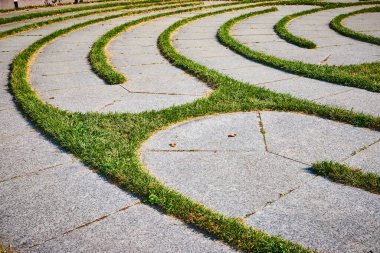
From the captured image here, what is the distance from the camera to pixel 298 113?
458 cm

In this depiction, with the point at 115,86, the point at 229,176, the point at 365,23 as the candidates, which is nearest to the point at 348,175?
the point at 229,176

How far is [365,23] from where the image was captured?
11.3 metres

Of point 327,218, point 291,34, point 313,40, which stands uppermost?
point 291,34

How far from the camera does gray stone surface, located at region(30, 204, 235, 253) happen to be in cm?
240

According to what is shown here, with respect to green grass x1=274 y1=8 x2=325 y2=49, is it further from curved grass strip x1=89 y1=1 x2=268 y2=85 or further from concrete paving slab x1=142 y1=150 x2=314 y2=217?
concrete paving slab x1=142 y1=150 x2=314 y2=217

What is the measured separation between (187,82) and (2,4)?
1175 centimetres

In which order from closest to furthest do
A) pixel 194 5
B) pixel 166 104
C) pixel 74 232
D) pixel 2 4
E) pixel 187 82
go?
pixel 74 232
pixel 166 104
pixel 187 82
pixel 2 4
pixel 194 5

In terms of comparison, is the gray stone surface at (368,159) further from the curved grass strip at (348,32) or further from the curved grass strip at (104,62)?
the curved grass strip at (348,32)

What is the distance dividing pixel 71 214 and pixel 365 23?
36.9 ft

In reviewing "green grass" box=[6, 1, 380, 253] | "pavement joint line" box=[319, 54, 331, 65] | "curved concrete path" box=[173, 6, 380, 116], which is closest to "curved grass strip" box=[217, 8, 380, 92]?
"curved concrete path" box=[173, 6, 380, 116]

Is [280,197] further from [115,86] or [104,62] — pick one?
[104,62]

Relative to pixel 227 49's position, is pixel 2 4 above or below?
above

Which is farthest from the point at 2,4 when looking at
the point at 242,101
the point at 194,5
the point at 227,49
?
the point at 242,101

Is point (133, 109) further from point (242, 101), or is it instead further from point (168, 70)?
point (168, 70)
